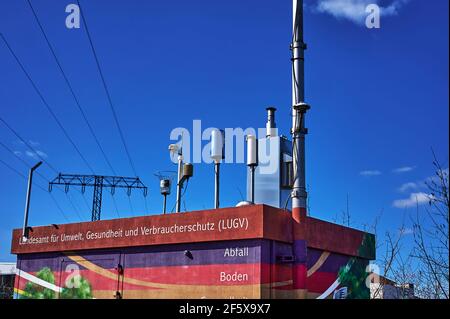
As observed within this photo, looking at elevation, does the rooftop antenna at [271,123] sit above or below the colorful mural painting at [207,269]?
above

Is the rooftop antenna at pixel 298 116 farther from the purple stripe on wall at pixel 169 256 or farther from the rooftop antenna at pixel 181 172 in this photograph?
the rooftop antenna at pixel 181 172

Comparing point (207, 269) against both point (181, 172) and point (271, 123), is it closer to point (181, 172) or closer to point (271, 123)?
point (181, 172)

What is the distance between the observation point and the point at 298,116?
1983cm

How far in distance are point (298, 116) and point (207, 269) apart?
5.74m

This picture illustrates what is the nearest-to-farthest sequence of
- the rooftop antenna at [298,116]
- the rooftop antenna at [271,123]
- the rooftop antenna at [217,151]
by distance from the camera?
the rooftop antenna at [298,116], the rooftop antenna at [217,151], the rooftop antenna at [271,123]

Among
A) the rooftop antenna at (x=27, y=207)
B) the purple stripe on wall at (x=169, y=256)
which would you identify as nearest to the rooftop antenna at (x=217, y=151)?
the purple stripe on wall at (x=169, y=256)

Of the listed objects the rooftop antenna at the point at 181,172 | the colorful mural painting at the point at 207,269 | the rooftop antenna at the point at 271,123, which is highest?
the rooftop antenna at the point at 271,123

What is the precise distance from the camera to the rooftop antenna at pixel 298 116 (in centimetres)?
1916

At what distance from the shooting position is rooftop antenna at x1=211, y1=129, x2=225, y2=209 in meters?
22.4

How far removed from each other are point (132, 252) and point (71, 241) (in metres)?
3.33

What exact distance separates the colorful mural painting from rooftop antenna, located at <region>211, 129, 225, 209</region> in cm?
334

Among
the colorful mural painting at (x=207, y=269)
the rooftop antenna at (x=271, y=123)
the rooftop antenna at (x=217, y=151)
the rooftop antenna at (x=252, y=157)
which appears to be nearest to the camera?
the colorful mural painting at (x=207, y=269)

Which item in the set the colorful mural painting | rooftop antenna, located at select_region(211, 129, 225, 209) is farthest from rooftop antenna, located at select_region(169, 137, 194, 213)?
the colorful mural painting

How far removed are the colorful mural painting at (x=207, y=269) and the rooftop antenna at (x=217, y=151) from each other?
3.34 m
